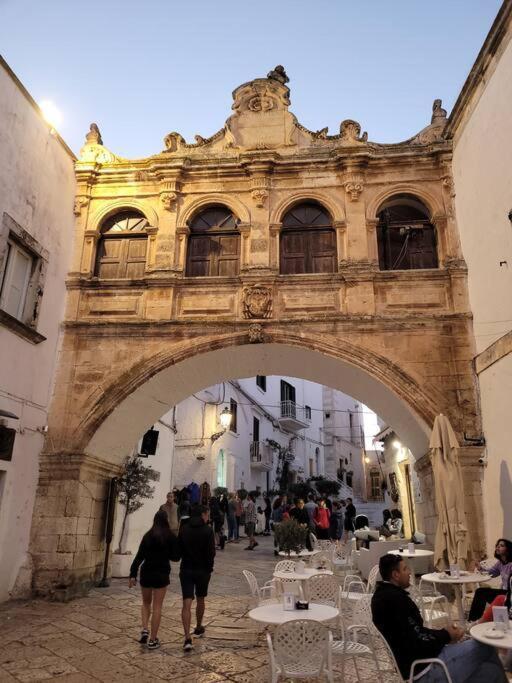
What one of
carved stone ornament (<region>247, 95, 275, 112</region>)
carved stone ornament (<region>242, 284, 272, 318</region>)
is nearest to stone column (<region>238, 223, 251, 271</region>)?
carved stone ornament (<region>242, 284, 272, 318</region>)

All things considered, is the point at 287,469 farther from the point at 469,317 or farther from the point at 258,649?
the point at 258,649

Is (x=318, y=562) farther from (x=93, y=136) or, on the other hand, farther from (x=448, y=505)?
(x=93, y=136)

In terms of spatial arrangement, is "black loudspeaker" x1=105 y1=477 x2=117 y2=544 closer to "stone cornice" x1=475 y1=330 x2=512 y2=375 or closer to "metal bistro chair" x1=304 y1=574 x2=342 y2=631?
"metal bistro chair" x1=304 y1=574 x2=342 y2=631

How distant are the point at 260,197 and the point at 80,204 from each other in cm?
351

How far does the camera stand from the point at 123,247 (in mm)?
10367

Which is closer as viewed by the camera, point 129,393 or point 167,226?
point 129,393

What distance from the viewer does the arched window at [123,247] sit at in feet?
33.5

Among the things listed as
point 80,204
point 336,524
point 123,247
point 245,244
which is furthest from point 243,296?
point 336,524

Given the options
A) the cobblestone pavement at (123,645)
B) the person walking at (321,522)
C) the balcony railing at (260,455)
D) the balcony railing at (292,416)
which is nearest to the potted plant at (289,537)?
the cobblestone pavement at (123,645)

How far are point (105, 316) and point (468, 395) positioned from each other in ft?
20.5

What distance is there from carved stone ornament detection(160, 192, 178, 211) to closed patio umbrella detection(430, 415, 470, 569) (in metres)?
6.28

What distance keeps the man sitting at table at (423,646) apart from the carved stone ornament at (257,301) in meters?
6.04

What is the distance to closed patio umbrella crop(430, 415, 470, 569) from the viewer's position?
6945 mm

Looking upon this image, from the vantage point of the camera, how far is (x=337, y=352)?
8.86 meters
